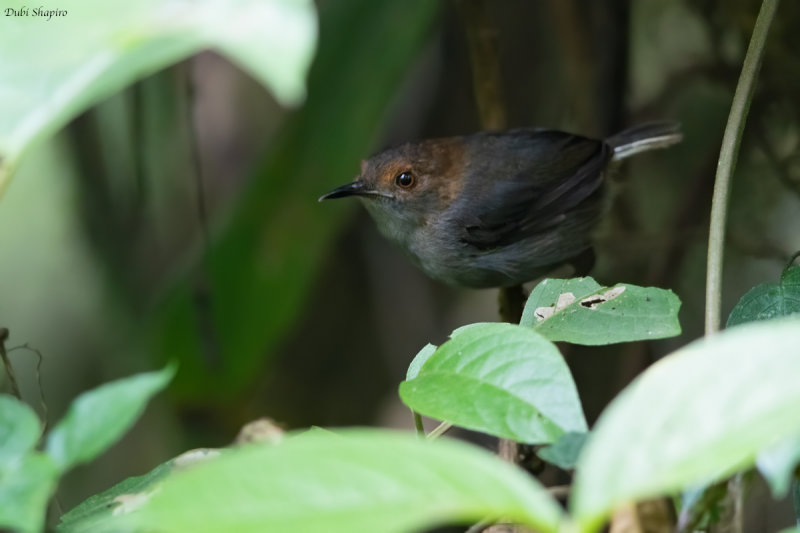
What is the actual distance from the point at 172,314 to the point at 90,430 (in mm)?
2567

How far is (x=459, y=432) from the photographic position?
3.74 m

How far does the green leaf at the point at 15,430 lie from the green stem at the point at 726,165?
3.38ft

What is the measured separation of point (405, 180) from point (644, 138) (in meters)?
1.00

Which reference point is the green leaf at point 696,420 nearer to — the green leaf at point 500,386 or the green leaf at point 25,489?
the green leaf at point 500,386

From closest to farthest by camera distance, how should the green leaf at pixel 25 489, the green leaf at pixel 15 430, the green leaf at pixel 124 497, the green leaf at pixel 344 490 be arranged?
the green leaf at pixel 344 490
the green leaf at pixel 25 489
the green leaf at pixel 15 430
the green leaf at pixel 124 497

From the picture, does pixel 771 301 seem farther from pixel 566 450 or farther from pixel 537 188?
pixel 537 188

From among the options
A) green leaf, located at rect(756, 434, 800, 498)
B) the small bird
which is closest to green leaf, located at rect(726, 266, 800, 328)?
green leaf, located at rect(756, 434, 800, 498)

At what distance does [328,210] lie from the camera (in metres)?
3.44

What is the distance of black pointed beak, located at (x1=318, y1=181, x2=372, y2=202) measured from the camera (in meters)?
3.09

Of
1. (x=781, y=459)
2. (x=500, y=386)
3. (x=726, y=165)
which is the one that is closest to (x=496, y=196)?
(x=726, y=165)

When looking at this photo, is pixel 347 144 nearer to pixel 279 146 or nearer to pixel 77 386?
pixel 279 146

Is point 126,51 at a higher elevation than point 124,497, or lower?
higher

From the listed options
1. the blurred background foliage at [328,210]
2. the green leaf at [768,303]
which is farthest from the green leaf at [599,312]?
the blurred background foliage at [328,210]

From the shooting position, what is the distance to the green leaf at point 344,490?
0.65 meters
